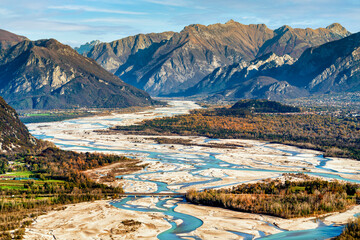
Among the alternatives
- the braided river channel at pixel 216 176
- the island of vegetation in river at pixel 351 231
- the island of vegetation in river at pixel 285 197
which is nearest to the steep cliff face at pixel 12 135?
the braided river channel at pixel 216 176

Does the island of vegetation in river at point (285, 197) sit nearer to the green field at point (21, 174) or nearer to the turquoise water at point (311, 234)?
the turquoise water at point (311, 234)

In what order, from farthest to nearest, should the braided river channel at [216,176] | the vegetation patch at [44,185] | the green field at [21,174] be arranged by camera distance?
the green field at [21,174], the vegetation patch at [44,185], the braided river channel at [216,176]

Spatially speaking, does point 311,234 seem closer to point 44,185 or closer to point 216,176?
point 216,176

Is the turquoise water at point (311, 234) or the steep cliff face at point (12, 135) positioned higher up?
the steep cliff face at point (12, 135)

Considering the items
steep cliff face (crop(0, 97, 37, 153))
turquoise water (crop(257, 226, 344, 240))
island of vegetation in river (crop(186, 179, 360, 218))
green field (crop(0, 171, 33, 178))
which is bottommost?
green field (crop(0, 171, 33, 178))

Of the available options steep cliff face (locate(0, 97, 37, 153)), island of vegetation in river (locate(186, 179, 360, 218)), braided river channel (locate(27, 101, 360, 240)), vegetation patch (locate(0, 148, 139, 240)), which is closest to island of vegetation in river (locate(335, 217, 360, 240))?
braided river channel (locate(27, 101, 360, 240))

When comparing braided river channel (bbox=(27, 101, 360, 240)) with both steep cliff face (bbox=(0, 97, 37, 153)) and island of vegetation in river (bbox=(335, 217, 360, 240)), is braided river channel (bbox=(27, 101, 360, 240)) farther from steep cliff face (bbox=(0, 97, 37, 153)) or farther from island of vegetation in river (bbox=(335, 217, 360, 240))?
steep cliff face (bbox=(0, 97, 37, 153))
